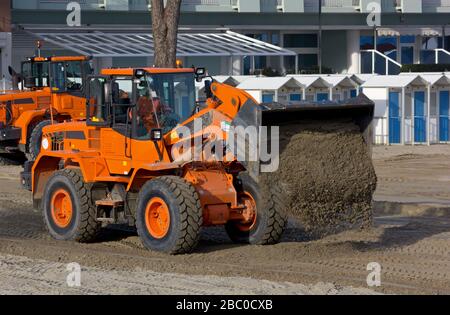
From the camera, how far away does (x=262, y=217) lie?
13.7 meters

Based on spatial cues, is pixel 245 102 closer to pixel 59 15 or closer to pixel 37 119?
pixel 37 119

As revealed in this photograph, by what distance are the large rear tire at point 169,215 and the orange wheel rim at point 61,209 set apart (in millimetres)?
1623

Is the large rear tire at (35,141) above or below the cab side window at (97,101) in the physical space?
below

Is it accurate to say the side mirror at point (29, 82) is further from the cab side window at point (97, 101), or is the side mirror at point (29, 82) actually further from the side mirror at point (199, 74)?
the side mirror at point (199, 74)

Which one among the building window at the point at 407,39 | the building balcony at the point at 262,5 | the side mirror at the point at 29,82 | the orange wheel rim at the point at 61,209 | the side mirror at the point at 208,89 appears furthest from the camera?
→ the building window at the point at 407,39

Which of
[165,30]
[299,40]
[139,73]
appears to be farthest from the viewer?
[299,40]

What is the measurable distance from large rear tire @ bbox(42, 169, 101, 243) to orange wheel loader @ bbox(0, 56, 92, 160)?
336 inches

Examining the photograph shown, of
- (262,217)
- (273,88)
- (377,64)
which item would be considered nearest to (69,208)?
(262,217)

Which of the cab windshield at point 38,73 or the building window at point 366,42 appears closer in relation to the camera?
the cab windshield at point 38,73

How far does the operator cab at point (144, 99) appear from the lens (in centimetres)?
1391

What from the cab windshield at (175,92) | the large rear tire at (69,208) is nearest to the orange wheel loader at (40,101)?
the large rear tire at (69,208)

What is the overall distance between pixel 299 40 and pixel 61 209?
3770 centimetres

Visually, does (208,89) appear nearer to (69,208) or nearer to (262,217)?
(262,217)
